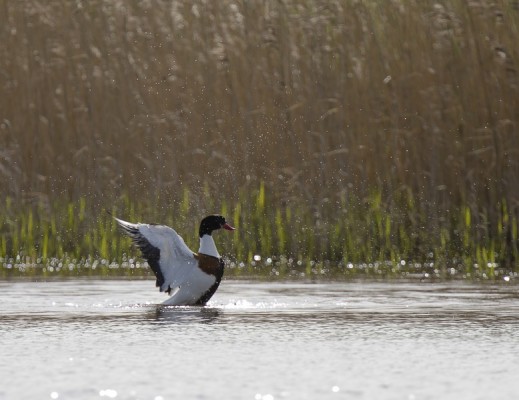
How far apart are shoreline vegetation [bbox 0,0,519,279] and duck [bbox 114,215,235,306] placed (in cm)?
159

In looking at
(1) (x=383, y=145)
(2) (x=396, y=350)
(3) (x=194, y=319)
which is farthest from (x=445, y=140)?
(2) (x=396, y=350)

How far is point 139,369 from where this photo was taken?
602cm

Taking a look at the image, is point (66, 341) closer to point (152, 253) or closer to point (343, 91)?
point (152, 253)

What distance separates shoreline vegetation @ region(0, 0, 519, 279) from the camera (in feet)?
36.2

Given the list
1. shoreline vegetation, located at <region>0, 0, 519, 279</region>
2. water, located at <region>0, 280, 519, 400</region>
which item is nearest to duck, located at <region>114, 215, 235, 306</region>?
water, located at <region>0, 280, 519, 400</region>

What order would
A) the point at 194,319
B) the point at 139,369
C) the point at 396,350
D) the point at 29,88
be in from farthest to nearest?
the point at 29,88, the point at 194,319, the point at 396,350, the point at 139,369

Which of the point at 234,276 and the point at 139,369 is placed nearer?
the point at 139,369

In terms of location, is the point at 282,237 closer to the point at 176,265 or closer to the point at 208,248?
the point at 208,248

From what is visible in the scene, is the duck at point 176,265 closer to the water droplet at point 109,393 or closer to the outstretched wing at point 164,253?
the outstretched wing at point 164,253

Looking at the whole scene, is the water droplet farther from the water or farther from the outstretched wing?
the outstretched wing

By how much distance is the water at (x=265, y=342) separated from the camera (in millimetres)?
5574

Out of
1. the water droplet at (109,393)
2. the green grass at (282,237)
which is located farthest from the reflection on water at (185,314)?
the water droplet at (109,393)

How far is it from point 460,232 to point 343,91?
1434 mm

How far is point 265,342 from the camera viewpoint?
22.5 ft
